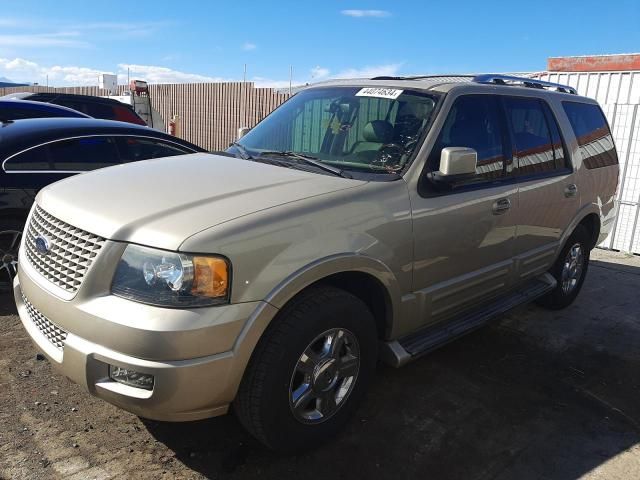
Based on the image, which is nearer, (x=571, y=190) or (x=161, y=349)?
(x=161, y=349)

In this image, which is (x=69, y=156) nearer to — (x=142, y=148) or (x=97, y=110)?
(x=142, y=148)

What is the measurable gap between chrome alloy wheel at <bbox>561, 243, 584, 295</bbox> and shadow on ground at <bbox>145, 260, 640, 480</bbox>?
64 cm

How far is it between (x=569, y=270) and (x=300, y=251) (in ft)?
12.1

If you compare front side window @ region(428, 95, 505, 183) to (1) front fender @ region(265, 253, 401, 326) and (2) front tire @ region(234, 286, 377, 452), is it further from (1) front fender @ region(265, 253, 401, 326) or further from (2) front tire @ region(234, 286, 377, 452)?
(2) front tire @ region(234, 286, 377, 452)

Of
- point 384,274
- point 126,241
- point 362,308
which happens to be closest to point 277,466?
point 362,308

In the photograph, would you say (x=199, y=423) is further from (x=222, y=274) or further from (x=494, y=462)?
(x=494, y=462)

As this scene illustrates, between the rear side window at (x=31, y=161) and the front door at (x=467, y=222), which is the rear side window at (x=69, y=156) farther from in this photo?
the front door at (x=467, y=222)

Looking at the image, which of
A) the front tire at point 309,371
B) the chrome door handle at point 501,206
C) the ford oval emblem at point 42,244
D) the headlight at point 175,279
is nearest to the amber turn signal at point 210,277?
the headlight at point 175,279

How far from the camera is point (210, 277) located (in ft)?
7.50

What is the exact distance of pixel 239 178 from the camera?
299cm

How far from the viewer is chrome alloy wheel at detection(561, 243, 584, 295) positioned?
514 centimetres

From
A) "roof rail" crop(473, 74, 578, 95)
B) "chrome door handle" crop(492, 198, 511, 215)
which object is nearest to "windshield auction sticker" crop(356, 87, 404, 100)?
"roof rail" crop(473, 74, 578, 95)

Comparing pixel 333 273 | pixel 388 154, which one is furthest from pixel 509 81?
pixel 333 273

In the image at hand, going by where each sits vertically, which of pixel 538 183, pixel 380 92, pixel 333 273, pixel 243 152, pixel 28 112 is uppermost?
pixel 380 92
